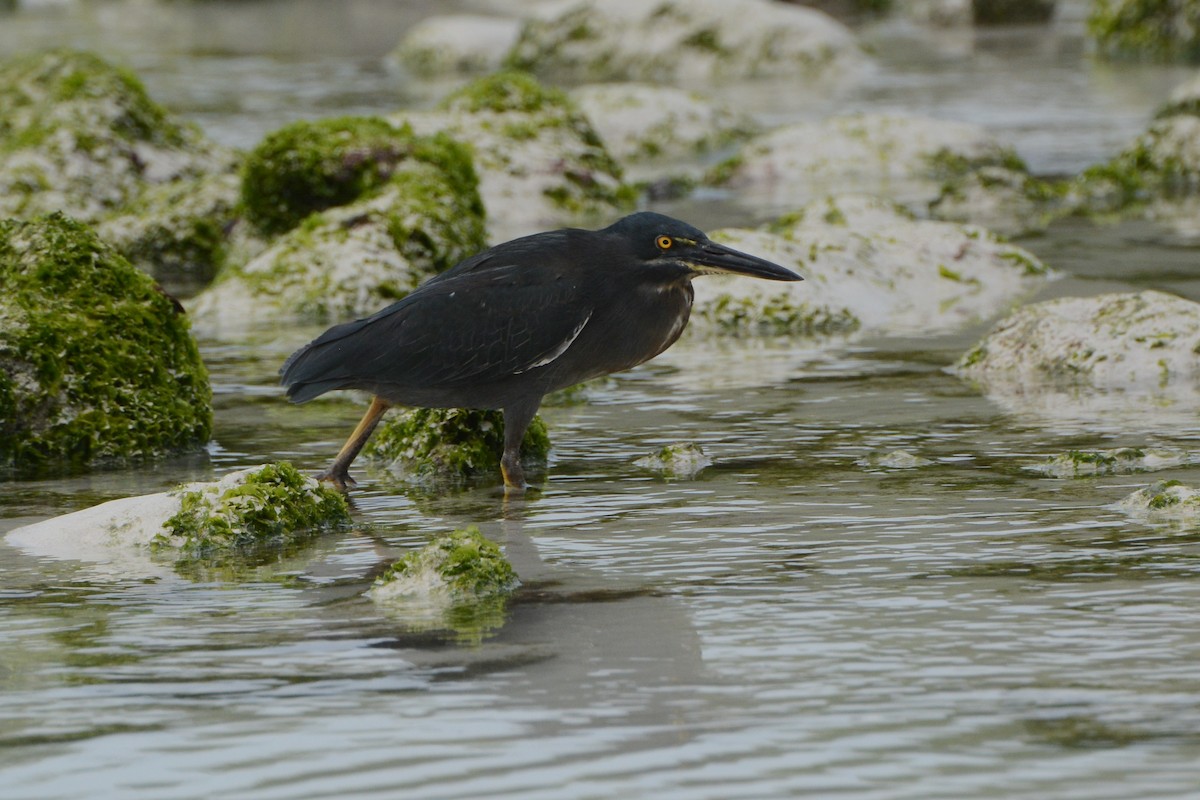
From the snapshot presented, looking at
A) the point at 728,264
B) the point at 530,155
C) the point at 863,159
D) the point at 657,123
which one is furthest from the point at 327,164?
the point at 657,123

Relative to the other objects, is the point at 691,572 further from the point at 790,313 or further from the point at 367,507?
the point at 790,313

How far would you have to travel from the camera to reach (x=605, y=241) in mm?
7672

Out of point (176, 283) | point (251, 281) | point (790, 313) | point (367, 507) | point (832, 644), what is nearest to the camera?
point (832, 644)

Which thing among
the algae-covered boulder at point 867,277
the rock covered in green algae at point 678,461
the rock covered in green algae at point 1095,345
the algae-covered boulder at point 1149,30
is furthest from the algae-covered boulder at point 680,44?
the rock covered in green algae at point 678,461

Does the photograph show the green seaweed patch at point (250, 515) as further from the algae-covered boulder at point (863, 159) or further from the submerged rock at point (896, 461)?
the algae-covered boulder at point (863, 159)

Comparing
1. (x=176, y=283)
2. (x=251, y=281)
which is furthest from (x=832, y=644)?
(x=176, y=283)

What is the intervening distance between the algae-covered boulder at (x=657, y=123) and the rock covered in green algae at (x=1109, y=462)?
13074 mm

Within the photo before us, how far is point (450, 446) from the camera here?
7.96m

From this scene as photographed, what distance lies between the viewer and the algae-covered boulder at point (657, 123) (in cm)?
2036

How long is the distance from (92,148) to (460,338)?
1034 centimetres

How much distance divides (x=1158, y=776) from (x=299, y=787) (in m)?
2.07

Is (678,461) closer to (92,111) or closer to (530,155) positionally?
(530,155)

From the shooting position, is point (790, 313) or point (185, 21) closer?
point (790, 313)

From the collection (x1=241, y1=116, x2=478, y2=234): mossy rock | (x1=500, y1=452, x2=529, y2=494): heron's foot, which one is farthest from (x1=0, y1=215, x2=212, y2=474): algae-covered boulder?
(x1=241, y1=116, x2=478, y2=234): mossy rock
